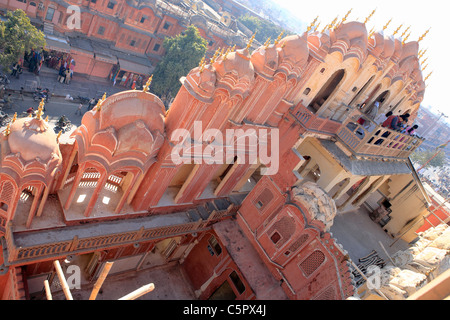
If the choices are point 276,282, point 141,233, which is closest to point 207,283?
point 276,282

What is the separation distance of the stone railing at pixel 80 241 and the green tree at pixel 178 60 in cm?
1983

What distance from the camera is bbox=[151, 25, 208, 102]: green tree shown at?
3145cm

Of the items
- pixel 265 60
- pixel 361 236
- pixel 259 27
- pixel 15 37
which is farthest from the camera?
pixel 259 27

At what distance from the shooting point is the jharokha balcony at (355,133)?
48.9 ft

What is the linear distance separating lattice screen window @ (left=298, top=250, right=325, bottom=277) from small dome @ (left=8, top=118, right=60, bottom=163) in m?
11.9

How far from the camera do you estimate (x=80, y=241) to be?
11.8 metres

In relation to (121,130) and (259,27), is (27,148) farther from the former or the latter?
(259,27)

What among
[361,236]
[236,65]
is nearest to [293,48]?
[236,65]

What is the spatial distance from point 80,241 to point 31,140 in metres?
4.49

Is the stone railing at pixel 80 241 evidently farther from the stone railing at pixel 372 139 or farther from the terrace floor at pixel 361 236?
the stone railing at pixel 372 139

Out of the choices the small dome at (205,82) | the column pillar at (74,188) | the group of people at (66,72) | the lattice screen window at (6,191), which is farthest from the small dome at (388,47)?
the group of people at (66,72)

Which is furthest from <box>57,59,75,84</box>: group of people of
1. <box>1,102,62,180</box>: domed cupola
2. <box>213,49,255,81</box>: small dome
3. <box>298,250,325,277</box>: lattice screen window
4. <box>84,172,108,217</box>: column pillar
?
<box>298,250,325,277</box>: lattice screen window

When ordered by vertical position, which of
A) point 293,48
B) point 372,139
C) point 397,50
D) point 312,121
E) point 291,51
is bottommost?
point 312,121

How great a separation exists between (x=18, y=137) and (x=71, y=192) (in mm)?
3016
